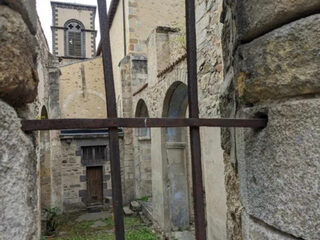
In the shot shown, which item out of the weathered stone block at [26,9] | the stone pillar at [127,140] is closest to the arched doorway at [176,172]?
the stone pillar at [127,140]

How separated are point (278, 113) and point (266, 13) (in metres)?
0.35

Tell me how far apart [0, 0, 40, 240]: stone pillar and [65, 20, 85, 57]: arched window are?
2204 centimetres

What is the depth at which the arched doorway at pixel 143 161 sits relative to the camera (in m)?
9.44

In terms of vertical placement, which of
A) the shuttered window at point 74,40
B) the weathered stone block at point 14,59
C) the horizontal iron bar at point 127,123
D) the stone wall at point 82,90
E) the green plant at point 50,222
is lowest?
the green plant at point 50,222

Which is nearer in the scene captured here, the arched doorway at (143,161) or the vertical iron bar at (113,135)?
the vertical iron bar at (113,135)

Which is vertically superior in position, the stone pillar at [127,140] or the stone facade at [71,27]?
the stone facade at [71,27]

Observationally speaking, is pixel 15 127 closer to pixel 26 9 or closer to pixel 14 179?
pixel 14 179

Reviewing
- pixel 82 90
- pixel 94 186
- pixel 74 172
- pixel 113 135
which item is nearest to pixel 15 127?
pixel 113 135

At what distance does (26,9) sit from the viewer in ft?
2.68

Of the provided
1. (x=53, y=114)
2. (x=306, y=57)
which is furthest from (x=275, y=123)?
(x=53, y=114)

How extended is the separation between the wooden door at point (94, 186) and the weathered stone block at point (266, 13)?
10264 millimetres

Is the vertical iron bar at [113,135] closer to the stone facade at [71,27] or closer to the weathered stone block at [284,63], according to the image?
the weathered stone block at [284,63]

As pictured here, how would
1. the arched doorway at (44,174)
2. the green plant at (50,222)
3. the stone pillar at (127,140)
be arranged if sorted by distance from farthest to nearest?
the stone pillar at (127,140), the arched doorway at (44,174), the green plant at (50,222)

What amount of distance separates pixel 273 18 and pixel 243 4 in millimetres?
171
